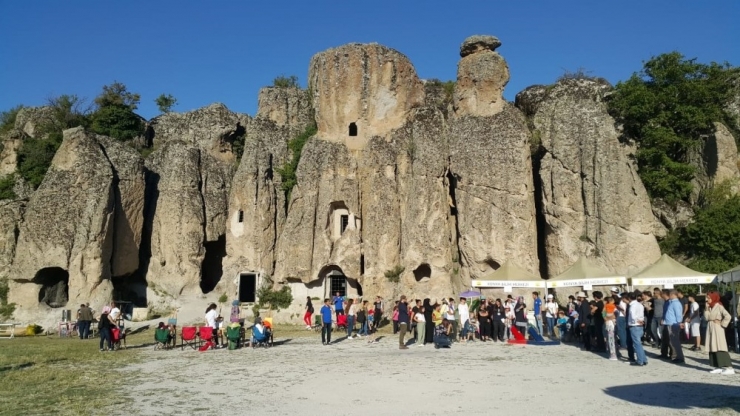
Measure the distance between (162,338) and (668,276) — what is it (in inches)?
661

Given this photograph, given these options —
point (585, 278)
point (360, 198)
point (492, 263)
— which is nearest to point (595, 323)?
point (585, 278)

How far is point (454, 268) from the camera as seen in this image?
31.2 m

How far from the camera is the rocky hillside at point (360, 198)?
29.4 metres

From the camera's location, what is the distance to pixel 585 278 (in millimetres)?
21719

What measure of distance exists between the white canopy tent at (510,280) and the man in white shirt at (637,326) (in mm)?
8750

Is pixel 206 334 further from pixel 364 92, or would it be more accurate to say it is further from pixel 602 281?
pixel 364 92

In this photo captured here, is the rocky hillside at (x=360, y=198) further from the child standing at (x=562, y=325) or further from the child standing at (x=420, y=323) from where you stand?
the child standing at (x=420, y=323)

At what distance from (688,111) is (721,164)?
3.09 m

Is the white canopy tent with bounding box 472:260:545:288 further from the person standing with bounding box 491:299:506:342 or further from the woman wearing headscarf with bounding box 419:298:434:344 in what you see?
the woman wearing headscarf with bounding box 419:298:434:344

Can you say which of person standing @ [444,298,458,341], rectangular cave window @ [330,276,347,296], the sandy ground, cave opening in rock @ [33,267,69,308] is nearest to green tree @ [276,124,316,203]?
rectangular cave window @ [330,276,347,296]

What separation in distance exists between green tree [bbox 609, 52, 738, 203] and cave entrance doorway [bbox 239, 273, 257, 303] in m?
21.2

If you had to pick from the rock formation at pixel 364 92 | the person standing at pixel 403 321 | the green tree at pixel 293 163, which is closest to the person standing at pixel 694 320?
the person standing at pixel 403 321

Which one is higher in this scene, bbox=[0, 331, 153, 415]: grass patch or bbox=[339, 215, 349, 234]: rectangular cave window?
bbox=[339, 215, 349, 234]: rectangular cave window

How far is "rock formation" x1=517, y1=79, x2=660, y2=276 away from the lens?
28062 millimetres
